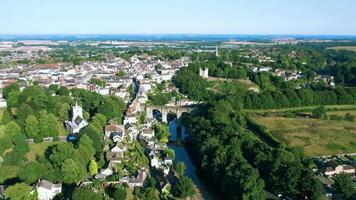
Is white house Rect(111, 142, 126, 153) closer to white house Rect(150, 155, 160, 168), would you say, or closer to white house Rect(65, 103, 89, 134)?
white house Rect(150, 155, 160, 168)

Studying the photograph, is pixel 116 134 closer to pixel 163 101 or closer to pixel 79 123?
pixel 79 123

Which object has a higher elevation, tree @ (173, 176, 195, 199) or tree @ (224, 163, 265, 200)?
tree @ (224, 163, 265, 200)

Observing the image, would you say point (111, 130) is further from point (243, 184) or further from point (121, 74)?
point (121, 74)

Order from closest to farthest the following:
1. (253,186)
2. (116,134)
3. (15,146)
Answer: (253,186), (15,146), (116,134)

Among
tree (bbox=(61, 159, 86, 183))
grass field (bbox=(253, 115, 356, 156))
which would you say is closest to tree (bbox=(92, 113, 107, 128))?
tree (bbox=(61, 159, 86, 183))

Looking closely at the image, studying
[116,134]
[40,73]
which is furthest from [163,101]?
[40,73]
